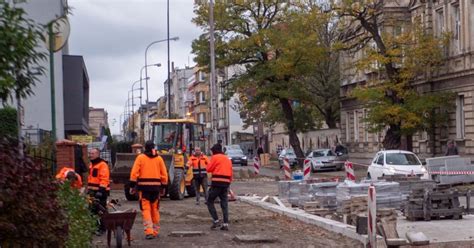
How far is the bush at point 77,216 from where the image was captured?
10.0 meters

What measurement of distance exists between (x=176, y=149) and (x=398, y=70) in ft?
56.6

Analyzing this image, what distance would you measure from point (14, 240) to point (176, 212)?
47.6ft

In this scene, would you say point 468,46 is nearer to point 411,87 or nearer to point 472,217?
point 411,87

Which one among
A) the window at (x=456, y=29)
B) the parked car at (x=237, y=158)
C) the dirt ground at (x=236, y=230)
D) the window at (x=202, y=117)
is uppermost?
the window at (x=456, y=29)

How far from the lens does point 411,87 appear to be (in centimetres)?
4275

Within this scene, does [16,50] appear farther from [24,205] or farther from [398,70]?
[398,70]

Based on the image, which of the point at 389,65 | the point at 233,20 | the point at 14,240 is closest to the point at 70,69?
the point at 233,20

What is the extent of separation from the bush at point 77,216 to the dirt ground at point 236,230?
2.35 meters

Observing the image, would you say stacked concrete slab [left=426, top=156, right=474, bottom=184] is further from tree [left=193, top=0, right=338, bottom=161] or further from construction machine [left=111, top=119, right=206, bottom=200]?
tree [left=193, top=0, right=338, bottom=161]

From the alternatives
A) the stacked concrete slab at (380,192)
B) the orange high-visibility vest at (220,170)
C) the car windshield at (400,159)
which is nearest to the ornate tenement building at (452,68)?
the car windshield at (400,159)

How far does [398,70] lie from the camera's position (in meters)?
41.4

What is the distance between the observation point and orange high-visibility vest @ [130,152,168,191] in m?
14.5

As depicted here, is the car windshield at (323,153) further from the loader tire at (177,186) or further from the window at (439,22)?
the loader tire at (177,186)

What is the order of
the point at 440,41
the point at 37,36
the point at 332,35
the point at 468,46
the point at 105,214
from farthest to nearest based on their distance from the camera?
1. the point at 332,35
2. the point at 440,41
3. the point at 468,46
4. the point at 105,214
5. the point at 37,36
